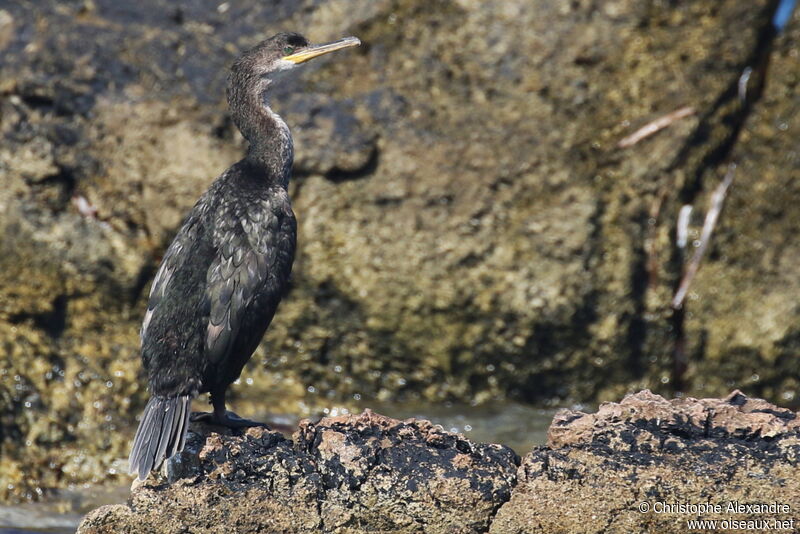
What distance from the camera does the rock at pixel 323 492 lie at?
3.73 m

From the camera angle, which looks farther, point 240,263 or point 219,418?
point 240,263

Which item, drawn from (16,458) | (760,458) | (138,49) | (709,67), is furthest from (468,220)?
(760,458)

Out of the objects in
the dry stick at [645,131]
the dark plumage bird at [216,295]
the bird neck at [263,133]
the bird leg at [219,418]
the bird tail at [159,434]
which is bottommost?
the bird tail at [159,434]

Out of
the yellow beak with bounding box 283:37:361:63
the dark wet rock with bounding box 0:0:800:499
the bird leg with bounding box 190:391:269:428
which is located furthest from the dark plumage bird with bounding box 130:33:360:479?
the dark wet rock with bounding box 0:0:800:499

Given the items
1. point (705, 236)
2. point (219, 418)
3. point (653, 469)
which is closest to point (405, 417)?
point (705, 236)

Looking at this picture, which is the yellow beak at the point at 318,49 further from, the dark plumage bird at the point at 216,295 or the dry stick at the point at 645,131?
the dry stick at the point at 645,131

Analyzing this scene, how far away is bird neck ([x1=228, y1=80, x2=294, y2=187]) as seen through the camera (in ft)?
16.3

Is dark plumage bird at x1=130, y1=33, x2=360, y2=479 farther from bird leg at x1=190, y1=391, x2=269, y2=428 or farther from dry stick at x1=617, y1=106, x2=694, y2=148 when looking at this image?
dry stick at x1=617, y1=106, x2=694, y2=148

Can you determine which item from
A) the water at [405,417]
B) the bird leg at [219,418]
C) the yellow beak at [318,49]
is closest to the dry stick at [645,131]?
the water at [405,417]

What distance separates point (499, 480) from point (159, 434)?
48.0 inches

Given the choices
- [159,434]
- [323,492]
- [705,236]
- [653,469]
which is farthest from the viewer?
Result: [705,236]

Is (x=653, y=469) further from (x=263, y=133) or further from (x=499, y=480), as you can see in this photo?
(x=263, y=133)

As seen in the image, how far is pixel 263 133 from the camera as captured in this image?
16.6ft

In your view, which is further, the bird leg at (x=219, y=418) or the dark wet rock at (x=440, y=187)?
the dark wet rock at (x=440, y=187)
